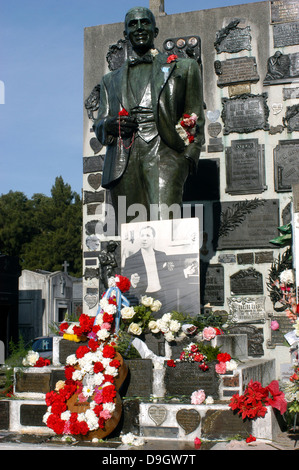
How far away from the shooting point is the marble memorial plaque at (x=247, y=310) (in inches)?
379

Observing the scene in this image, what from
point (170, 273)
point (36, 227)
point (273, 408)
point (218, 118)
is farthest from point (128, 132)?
point (36, 227)

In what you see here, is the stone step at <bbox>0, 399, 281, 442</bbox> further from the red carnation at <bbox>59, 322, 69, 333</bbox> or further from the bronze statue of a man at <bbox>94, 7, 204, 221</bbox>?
the bronze statue of a man at <bbox>94, 7, 204, 221</bbox>

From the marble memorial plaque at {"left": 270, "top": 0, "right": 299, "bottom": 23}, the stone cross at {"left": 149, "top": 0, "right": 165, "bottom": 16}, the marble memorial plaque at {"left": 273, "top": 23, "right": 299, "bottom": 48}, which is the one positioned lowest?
the marble memorial plaque at {"left": 273, "top": 23, "right": 299, "bottom": 48}

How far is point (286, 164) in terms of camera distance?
982 centimetres

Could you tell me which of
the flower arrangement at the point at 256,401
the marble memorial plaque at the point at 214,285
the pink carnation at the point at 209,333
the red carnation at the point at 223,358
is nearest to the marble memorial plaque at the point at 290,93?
the marble memorial plaque at the point at 214,285

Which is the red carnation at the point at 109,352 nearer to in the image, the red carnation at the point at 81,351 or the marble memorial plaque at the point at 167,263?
the red carnation at the point at 81,351

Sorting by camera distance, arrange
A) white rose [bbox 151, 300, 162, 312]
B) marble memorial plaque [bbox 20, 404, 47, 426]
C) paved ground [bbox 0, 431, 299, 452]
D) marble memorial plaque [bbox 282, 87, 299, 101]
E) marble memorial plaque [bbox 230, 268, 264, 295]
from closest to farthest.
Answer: paved ground [bbox 0, 431, 299, 452] < marble memorial plaque [bbox 20, 404, 47, 426] < white rose [bbox 151, 300, 162, 312] < marble memorial plaque [bbox 230, 268, 264, 295] < marble memorial plaque [bbox 282, 87, 299, 101]

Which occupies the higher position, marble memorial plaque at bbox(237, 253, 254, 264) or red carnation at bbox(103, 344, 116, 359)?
marble memorial plaque at bbox(237, 253, 254, 264)

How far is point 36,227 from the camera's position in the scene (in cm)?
4806

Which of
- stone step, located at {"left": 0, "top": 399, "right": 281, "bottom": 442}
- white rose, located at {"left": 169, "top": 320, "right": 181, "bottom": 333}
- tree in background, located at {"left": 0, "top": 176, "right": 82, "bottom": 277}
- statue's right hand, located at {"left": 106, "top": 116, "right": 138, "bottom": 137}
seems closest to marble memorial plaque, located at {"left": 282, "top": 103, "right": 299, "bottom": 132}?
statue's right hand, located at {"left": 106, "top": 116, "right": 138, "bottom": 137}

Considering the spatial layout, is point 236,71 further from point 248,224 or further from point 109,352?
point 109,352

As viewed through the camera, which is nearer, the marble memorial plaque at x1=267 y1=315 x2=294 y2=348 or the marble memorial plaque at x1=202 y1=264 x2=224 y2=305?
the marble memorial plaque at x1=267 y1=315 x2=294 y2=348

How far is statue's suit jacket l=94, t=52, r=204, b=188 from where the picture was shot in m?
7.59

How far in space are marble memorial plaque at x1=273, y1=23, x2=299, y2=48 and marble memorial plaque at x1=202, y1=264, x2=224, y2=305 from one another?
3.98 m
